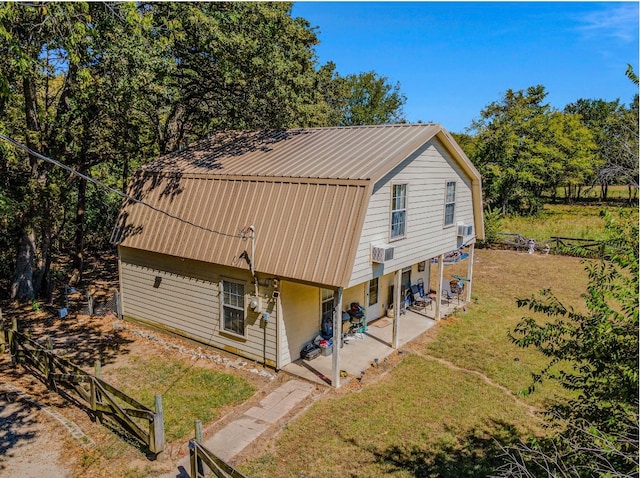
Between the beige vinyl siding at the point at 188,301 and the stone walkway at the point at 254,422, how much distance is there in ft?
3.60

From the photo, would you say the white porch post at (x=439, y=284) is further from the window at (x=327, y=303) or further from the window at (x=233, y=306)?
the window at (x=233, y=306)

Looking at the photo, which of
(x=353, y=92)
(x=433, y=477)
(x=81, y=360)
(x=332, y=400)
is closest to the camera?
(x=433, y=477)

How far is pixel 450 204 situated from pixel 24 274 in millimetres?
14174

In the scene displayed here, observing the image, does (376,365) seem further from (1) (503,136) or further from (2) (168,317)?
(1) (503,136)

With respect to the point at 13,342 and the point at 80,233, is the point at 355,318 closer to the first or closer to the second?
the point at 13,342

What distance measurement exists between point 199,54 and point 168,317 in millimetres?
7963

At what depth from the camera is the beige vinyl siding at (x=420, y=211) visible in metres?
9.80

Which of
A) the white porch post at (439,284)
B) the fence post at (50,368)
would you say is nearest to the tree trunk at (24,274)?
the fence post at (50,368)

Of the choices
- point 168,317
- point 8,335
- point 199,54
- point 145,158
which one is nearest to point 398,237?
point 168,317

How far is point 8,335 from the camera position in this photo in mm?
10539

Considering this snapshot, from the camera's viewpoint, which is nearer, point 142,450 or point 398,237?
point 142,450

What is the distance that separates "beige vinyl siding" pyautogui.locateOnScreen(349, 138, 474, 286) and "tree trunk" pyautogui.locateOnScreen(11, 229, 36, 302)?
37.5 ft

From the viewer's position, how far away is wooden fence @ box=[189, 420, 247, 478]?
5776 mm

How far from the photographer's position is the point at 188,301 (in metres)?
11.7
